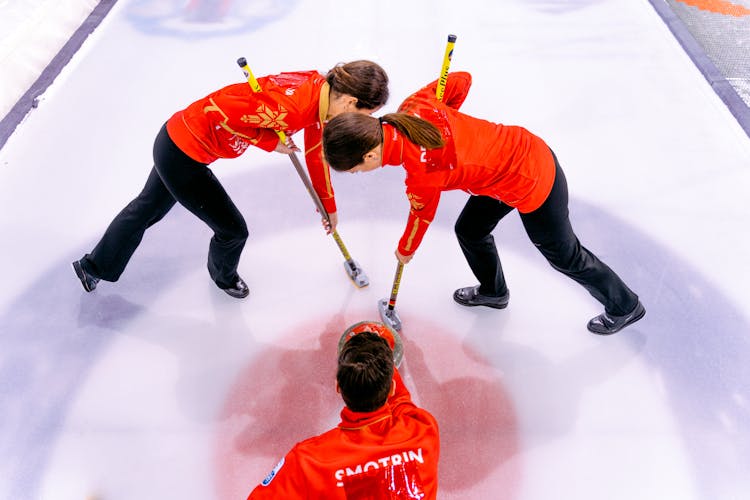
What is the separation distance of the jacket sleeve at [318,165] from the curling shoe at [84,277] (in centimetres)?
107

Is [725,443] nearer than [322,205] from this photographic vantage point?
Yes

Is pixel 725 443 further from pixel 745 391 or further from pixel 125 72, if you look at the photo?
pixel 125 72

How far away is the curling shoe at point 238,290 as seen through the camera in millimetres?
2383

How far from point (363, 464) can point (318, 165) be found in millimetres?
1099

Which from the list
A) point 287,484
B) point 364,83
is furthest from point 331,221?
point 287,484

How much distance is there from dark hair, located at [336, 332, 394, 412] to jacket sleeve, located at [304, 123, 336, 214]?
30.4 inches

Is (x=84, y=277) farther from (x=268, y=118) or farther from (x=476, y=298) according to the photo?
(x=476, y=298)

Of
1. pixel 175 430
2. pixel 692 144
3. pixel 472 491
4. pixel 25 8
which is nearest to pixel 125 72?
pixel 25 8

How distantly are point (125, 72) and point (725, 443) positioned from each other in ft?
12.1

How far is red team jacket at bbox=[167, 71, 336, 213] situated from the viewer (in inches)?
68.4

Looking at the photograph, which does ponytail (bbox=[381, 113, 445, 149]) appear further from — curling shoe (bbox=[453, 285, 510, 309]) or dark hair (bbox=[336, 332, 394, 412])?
curling shoe (bbox=[453, 285, 510, 309])

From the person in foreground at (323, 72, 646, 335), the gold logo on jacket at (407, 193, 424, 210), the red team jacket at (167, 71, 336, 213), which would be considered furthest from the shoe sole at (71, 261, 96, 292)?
the gold logo on jacket at (407, 193, 424, 210)

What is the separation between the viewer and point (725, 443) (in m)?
1.99

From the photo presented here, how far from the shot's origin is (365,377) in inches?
52.6
